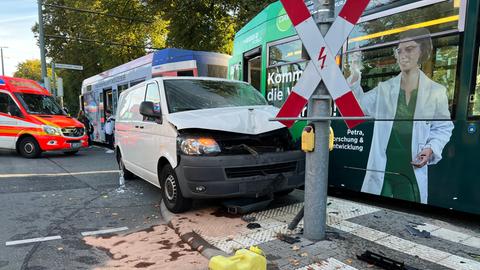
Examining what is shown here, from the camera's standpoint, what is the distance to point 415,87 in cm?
479

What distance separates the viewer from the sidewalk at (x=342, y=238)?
3.54 m

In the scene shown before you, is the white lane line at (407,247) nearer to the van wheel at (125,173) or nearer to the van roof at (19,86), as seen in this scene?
the van wheel at (125,173)

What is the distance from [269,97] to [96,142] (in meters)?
15.2

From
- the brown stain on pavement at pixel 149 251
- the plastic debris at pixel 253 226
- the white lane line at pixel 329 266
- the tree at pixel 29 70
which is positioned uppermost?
the tree at pixel 29 70

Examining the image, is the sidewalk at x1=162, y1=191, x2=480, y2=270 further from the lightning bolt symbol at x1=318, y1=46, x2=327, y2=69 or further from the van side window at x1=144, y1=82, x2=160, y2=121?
the lightning bolt symbol at x1=318, y1=46, x2=327, y2=69

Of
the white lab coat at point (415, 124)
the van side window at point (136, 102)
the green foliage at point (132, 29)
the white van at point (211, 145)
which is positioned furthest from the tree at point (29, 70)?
the white lab coat at point (415, 124)

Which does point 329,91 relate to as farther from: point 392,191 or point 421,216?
point 421,216

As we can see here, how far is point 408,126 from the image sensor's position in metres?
4.88

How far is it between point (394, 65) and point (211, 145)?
267 centimetres

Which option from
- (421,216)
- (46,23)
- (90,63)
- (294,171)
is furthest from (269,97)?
(46,23)

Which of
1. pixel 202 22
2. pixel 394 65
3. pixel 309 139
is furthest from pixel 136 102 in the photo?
pixel 202 22

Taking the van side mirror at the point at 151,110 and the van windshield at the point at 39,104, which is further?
the van windshield at the point at 39,104

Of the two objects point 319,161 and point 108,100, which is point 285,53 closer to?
point 319,161

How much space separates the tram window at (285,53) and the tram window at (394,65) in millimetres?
923
